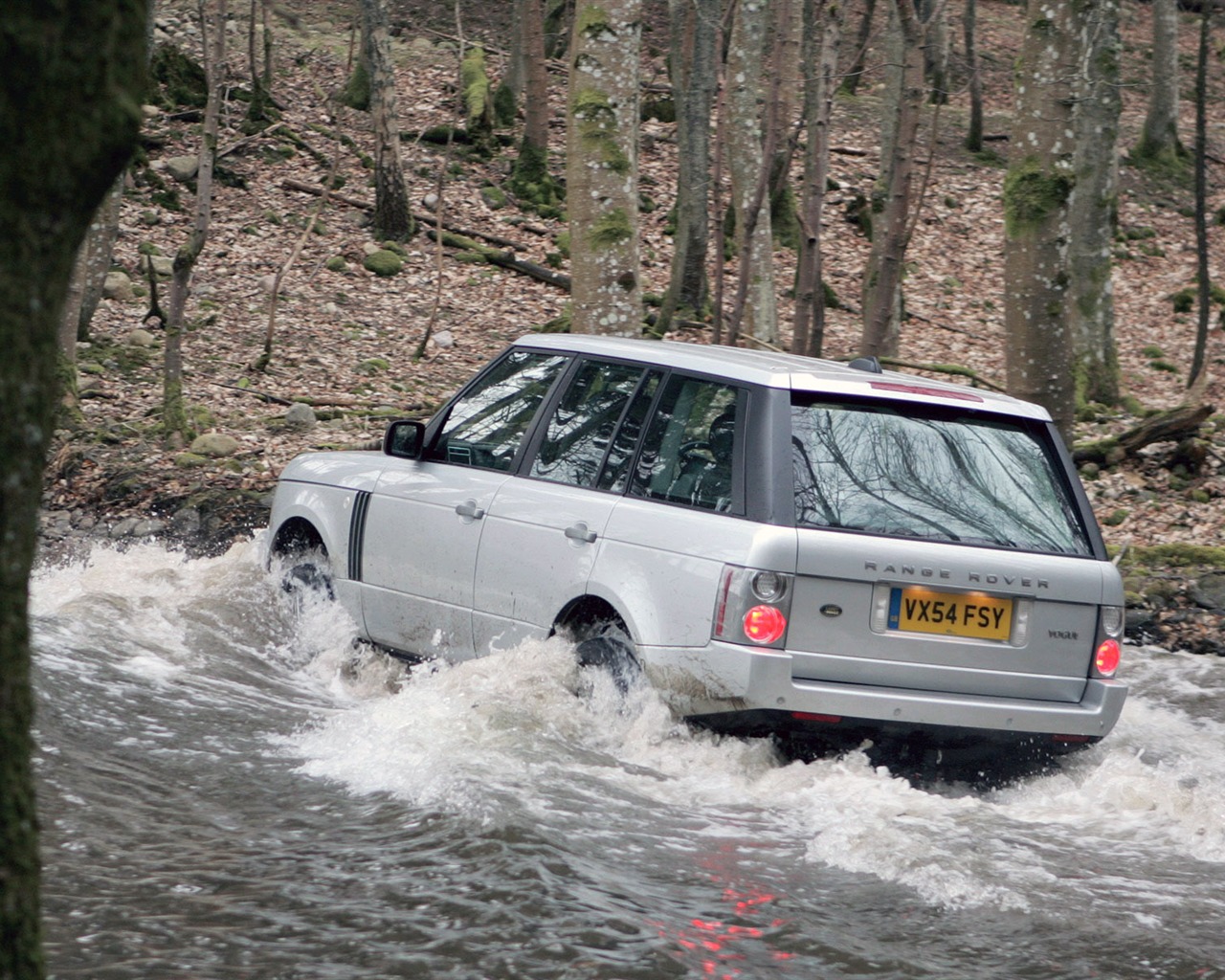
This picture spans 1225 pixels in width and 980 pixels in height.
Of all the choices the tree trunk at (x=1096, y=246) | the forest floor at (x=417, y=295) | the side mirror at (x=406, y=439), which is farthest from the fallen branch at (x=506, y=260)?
the side mirror at (x=406, y=439)

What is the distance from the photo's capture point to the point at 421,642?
6.80m

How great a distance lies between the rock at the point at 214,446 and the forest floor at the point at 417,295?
9 cm

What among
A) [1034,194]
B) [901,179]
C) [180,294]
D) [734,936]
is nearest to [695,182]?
[901,179]

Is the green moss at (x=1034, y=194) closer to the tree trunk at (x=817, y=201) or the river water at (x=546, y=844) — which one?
the tree trunk at (x=817, y=201)

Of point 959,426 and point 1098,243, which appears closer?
point 959,426

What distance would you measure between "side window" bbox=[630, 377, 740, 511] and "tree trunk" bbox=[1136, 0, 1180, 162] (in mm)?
23884

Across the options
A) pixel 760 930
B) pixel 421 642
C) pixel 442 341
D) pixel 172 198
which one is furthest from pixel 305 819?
pixel 172 198

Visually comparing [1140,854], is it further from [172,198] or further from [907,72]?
[172,198]

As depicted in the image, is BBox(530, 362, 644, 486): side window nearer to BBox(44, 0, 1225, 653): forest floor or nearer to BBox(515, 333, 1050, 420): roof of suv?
BBox(515, 333, 1050, 420): roof of suv

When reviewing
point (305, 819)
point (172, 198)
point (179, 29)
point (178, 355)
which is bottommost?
point (305, 819)

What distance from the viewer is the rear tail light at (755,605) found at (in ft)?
16.5

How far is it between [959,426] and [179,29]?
971 inches

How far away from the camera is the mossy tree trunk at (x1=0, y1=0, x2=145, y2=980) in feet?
6.54

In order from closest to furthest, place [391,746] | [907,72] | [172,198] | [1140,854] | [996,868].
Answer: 1. [996,868]
2. [1140,854]
3. [391,746]
4. [907,72]
5. [172,198]
